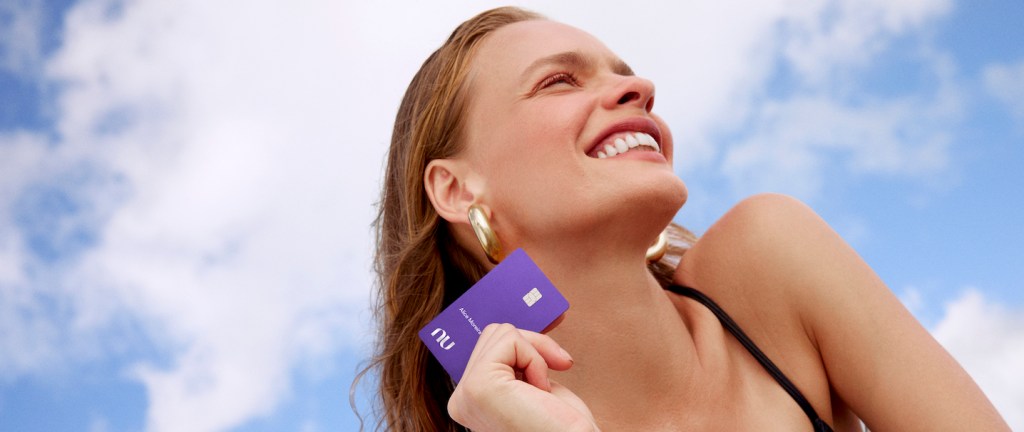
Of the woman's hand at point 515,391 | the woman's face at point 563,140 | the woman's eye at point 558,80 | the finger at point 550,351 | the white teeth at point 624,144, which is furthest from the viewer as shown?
the woman's eye at point 558,80

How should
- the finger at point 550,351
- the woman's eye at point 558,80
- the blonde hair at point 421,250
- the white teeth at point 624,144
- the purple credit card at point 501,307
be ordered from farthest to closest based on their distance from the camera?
the blonde hair at point 421,250 < the woman's eye at point 558,80 < the white teeth at point 624,144 < the purple credit card at point 501,307 < the finger at point 550,351

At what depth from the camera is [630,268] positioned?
2730mm

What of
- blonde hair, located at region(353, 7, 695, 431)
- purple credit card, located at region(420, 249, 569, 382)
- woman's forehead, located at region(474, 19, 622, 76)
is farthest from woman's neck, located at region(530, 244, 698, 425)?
woman's forehead, located at region(474, 19, 622, 76)

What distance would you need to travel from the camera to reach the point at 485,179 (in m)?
2.88

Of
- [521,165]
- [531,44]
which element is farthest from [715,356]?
[531,44]

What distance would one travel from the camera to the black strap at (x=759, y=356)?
2.88 meters

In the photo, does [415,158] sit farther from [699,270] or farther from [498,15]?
[699,270]

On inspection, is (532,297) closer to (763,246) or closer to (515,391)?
(515,391)

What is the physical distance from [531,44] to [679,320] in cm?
100

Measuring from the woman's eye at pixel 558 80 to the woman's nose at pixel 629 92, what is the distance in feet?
0.47

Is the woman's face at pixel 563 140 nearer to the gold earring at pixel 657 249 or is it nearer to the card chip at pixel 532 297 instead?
the card chip at pixel 532 297

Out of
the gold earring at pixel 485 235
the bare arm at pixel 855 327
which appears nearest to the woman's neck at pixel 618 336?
the gold earring at pixel 485 235

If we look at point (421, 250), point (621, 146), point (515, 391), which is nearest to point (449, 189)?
point (421, 250)

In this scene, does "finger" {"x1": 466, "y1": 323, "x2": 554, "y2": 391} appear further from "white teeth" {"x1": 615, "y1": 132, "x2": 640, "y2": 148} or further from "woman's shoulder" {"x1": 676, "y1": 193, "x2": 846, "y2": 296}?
"woman's shoulder" {"x1": 676, "y1": 193, "x2": 846, "y2": 296}
